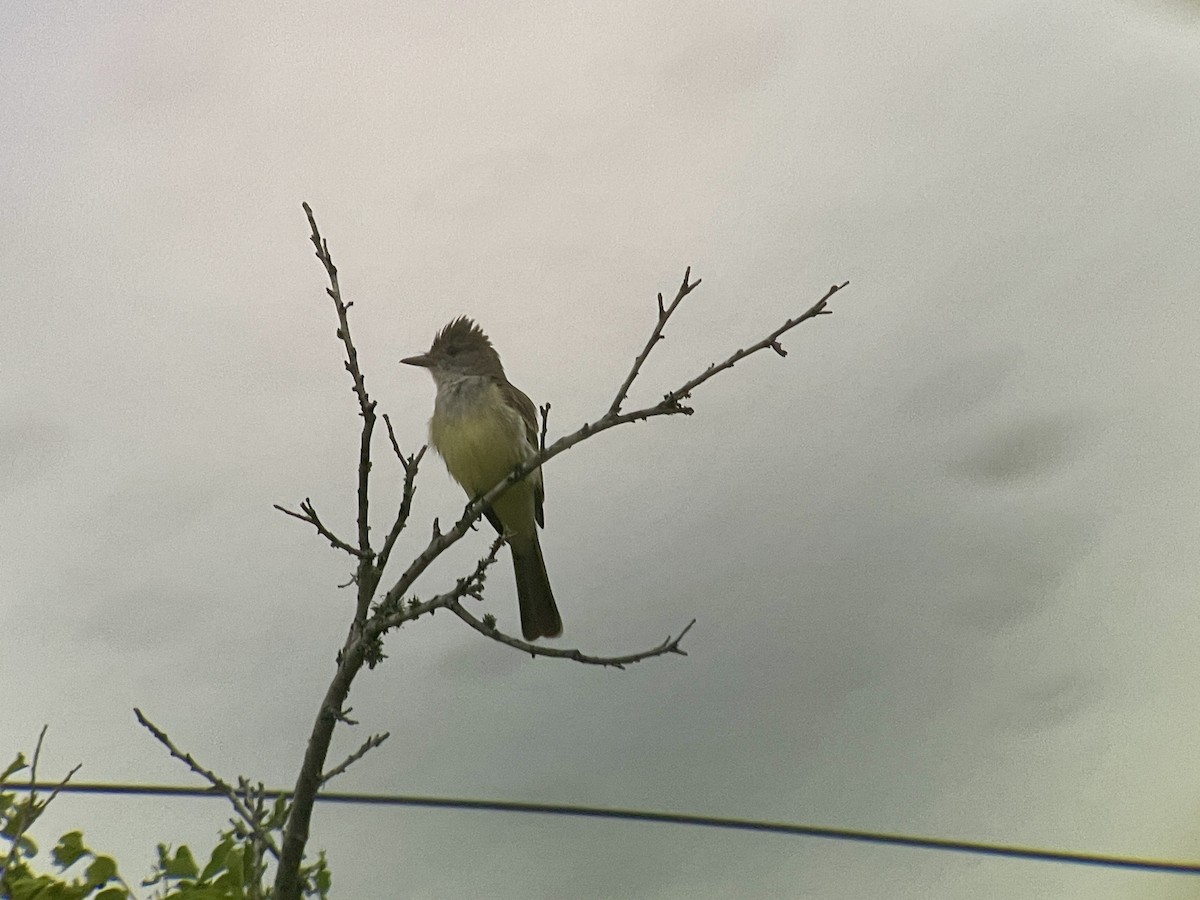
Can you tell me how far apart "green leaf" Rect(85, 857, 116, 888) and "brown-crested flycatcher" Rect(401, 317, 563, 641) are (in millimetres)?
1711

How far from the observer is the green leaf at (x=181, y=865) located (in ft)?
5.75

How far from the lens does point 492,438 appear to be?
3.35 m

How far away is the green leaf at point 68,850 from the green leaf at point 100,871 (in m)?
0.10

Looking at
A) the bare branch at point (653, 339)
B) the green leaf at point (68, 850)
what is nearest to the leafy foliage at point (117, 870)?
the green leaf at point (68, 850)

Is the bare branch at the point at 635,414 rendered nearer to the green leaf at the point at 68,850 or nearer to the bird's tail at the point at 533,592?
the green leaf at the point at 68,850

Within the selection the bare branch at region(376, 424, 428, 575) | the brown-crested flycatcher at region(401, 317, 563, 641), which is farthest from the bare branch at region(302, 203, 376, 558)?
the brown-crested flycatcher at region(401, 317, 563, 641)

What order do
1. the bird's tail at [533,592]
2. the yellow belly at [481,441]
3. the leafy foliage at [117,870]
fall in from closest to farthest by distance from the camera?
the leafy foliage at [117,870] < the yellow belly at [481,441] < the bird's tail at [533,592]

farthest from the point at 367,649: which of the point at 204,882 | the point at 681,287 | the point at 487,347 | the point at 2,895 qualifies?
the point at 487,347

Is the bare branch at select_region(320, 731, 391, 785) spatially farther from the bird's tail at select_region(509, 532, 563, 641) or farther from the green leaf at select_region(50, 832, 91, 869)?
the bird's tail at select_region(509, 532, 563, 641)

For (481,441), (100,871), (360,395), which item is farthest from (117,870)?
(481,441)

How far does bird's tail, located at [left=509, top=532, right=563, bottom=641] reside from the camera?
352 cm

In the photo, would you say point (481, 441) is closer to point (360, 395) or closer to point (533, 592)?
point (533, 592)

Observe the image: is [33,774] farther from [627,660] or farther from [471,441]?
[471,441]

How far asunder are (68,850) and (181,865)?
173 mm
